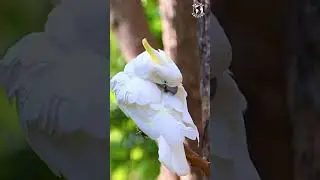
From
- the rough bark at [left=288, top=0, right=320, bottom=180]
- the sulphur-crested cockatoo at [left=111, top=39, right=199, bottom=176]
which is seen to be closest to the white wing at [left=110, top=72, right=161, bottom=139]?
the sulphur-crested cockatoo at [left=111, top=39, right=199, bottom=176]

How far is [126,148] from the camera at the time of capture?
128cm

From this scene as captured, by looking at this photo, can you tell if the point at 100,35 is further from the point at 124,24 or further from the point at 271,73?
the point at 271,73

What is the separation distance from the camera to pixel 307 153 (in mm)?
1175

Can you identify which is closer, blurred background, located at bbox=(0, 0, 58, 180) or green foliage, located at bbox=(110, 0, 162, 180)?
blurred background, located at bbox=(0, 0, 58, 180)

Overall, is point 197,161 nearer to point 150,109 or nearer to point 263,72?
point 150,109

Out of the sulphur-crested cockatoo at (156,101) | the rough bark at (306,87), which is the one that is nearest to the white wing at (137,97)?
the sulphur-crested cockatoo at (156,101)

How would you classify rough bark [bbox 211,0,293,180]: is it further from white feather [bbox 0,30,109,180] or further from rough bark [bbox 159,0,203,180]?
white feather [bbox 0,30,109,180]

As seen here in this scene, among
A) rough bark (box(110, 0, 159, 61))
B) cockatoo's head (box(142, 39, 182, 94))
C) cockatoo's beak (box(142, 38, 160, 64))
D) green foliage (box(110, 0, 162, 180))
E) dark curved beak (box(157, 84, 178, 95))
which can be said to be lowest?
green foliage (box(110, 0, 162, 180))

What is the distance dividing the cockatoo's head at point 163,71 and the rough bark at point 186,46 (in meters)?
0.03

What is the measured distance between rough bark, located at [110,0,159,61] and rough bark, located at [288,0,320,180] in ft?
1.23

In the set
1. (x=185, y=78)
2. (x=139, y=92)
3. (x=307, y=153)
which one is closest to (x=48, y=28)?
(x=139, y=92)

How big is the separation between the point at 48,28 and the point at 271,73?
1.79 feet

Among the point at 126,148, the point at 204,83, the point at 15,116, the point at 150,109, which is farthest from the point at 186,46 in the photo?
the point at 15,116

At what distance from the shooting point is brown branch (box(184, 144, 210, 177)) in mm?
1318
